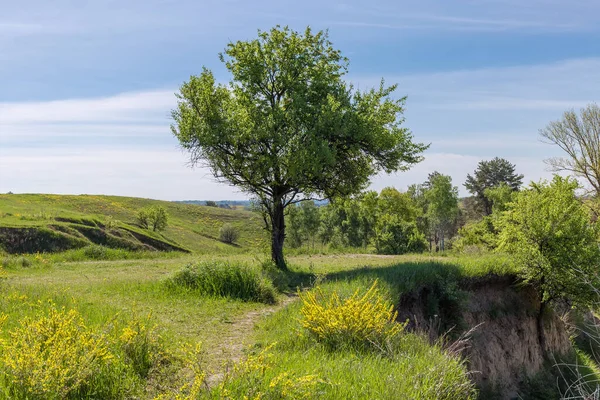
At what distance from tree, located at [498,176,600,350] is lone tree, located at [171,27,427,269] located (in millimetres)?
4773

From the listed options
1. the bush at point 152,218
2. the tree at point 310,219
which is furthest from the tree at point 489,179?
the bush at point 152,218

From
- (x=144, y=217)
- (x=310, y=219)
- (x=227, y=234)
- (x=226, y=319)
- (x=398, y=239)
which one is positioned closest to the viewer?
(x=226, y=319)

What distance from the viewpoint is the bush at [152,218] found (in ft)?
206

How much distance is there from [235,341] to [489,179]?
6542 cm

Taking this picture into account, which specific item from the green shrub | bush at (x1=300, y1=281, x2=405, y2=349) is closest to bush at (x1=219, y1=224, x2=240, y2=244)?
the green shrub

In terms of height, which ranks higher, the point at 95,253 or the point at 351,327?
the point at 351,327

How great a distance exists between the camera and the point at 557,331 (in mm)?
19859

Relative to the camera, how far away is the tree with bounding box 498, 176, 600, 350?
602 inches

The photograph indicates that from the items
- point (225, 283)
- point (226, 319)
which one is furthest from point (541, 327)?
point (226, 319)

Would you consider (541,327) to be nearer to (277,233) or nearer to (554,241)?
(554,241)

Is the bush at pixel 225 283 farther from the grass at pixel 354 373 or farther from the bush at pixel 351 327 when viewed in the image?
the bush at pixel 351 327

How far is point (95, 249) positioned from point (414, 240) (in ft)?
92.0

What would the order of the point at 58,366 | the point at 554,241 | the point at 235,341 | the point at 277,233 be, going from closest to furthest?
1. the point at 58,366
2. the point at 235,341
3. the point at 554,241
4. the point at 277,233

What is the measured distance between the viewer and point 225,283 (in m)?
12.5
